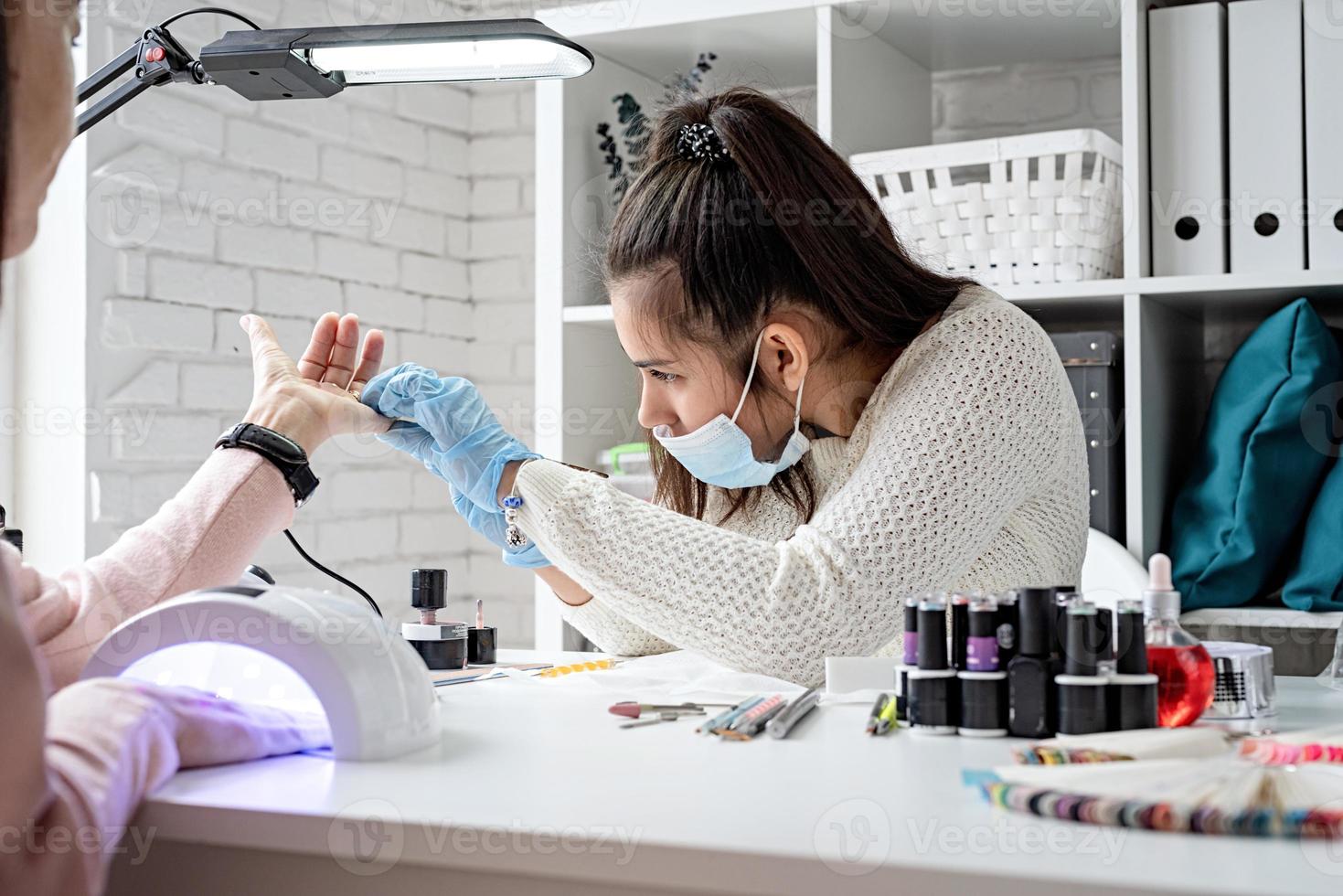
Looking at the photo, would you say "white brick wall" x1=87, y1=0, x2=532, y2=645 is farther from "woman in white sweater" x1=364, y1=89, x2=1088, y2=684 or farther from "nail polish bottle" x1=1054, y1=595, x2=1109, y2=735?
"nail polish bottle" x1=1054, y1=595, x2=1109, y2=735

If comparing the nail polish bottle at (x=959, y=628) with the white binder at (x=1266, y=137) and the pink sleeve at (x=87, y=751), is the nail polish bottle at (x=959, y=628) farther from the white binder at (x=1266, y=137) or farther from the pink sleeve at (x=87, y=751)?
the white binder at (x=1266, y=137)

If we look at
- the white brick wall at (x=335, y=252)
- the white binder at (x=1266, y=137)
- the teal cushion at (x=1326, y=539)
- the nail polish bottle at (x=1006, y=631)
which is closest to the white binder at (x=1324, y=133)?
the white binder at (x=1266, y=137)

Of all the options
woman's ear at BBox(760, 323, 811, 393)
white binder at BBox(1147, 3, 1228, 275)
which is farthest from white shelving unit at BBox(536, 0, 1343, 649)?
woman's ear at BBox(760, 323, 811, 393)

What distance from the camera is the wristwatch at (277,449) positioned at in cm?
101

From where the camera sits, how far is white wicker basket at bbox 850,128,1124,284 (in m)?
1.77

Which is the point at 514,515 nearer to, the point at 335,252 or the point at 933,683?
the point at 933,683

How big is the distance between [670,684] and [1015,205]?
3.46 feet

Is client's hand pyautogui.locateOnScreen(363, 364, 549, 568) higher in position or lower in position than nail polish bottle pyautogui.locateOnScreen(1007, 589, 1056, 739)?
higher

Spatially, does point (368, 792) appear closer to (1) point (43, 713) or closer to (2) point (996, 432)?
(1) point (43, 713)

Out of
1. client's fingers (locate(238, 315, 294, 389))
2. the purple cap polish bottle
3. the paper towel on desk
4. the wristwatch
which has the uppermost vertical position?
client's fingers (locate(238, 315, 294, 389))

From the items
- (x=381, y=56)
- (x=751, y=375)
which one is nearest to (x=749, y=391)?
(x=751, y=375)

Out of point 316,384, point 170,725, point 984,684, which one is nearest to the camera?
point 170,725

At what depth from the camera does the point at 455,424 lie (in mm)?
1271

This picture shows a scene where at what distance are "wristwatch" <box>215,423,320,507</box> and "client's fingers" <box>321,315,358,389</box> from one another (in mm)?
259
